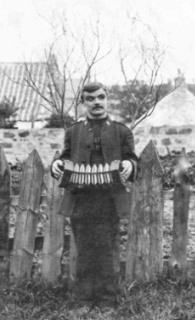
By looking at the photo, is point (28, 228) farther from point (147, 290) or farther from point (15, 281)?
point (147, 290)

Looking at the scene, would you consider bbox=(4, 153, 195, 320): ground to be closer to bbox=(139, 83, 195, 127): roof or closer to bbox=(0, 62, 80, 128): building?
bbox=(139, 83, 195, 127): roof

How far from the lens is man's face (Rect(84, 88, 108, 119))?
3609 mm

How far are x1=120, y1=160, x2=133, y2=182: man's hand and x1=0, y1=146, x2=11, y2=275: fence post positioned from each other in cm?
101

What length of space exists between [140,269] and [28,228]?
90 cm

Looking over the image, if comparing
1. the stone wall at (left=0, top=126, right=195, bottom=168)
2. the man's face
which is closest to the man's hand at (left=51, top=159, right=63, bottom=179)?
the man's face

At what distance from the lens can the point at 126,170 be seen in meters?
3.55

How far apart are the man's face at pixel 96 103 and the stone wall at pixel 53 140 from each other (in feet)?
23.3

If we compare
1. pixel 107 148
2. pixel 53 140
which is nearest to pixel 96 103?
pixel 107 148

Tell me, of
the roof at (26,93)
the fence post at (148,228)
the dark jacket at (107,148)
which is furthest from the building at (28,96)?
the dark jacket at (107,148)

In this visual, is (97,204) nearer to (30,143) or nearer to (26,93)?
(30,143)

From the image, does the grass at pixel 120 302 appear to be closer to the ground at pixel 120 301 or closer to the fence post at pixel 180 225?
the ground at pixel 120 301

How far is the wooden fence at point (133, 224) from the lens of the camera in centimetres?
402

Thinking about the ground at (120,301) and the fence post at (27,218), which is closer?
the ground at (120,301)

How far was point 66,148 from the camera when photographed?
150 inches
